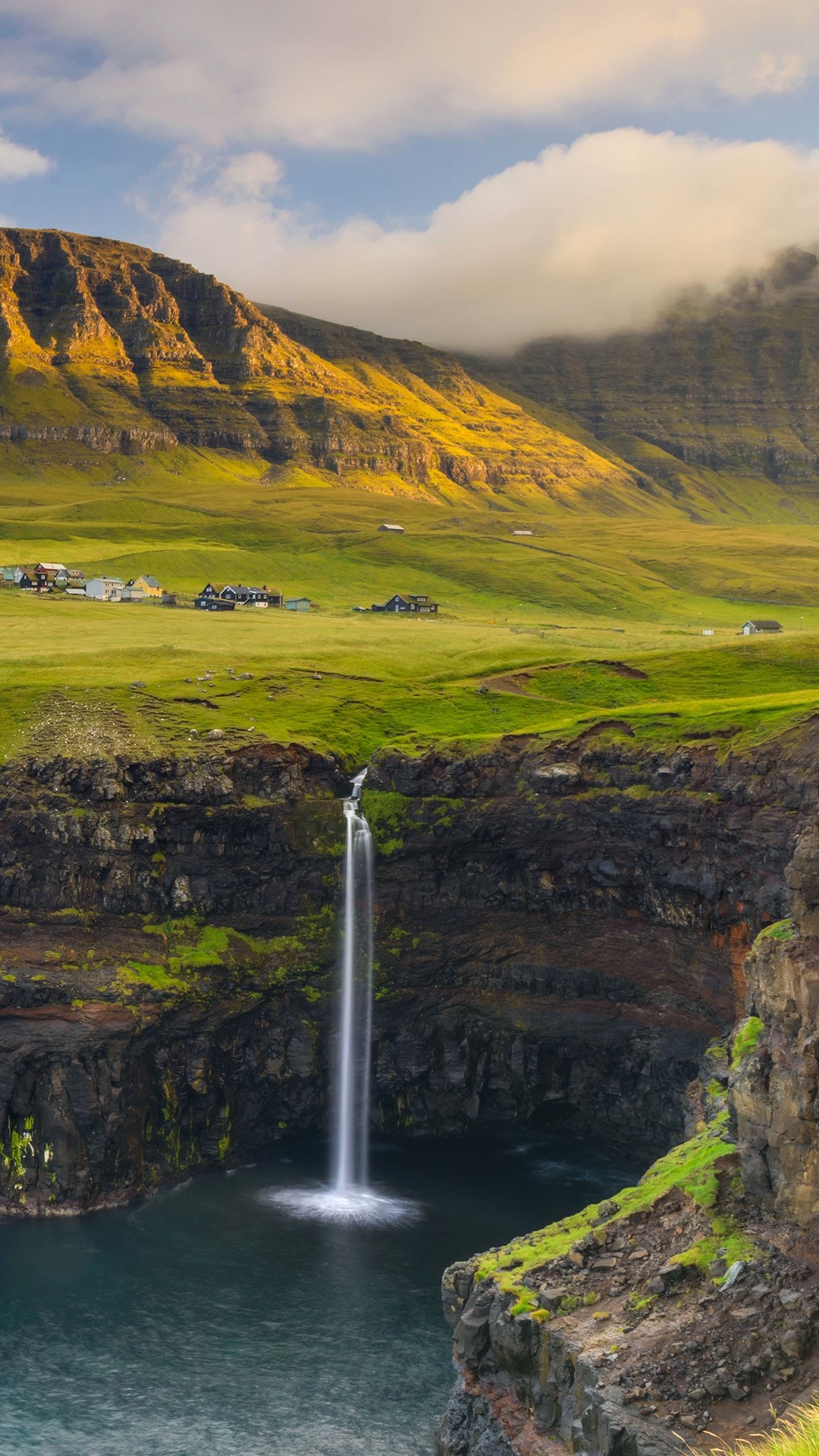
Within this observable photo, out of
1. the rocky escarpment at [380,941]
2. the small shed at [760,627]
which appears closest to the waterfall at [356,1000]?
the rocky escarpment at [380,941]

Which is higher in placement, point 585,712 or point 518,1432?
point 585,712

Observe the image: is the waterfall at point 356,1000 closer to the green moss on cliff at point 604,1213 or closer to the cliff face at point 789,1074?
the green moss on cliff at point 604,1213

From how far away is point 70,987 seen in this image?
A: 292 ft

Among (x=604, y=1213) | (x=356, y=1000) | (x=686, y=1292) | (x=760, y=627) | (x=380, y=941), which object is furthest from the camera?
(x=760, y=627)

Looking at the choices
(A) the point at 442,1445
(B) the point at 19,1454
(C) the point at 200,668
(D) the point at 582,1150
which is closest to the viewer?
(A) the point at 442,1445

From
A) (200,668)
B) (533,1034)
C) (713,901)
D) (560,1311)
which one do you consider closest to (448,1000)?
(533,1034)

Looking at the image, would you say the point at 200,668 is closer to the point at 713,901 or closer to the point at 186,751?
the point at 186,751

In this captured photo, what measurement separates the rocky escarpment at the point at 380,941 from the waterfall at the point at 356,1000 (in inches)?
44.9

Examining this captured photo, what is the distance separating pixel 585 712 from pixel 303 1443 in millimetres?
63624

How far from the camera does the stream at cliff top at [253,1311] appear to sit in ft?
204

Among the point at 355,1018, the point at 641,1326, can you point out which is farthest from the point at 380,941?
the point at 641,1326

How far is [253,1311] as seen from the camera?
72.5m

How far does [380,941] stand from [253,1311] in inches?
1287

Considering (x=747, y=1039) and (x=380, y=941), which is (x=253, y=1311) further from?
(x=747, y=1039)
